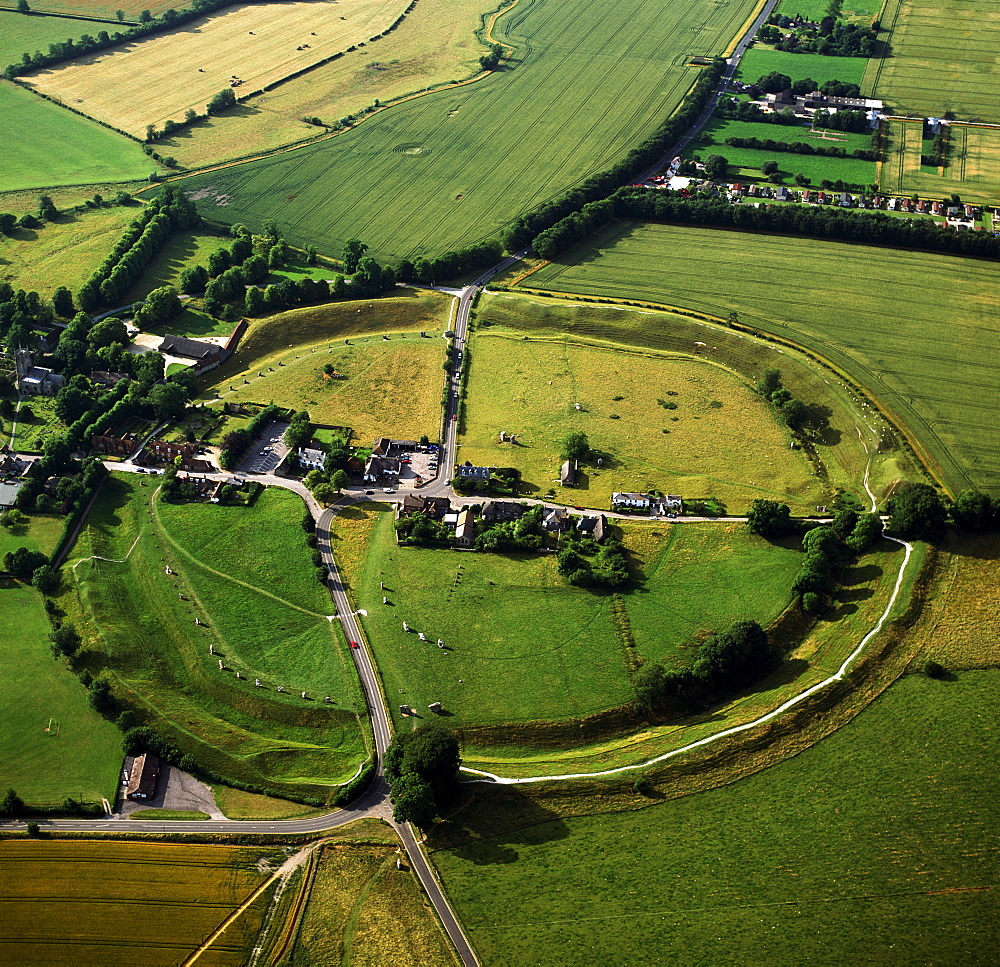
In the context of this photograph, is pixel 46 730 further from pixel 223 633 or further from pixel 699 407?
pixel 699 407

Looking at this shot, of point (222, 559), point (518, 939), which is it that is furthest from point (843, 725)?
point (222, 559)

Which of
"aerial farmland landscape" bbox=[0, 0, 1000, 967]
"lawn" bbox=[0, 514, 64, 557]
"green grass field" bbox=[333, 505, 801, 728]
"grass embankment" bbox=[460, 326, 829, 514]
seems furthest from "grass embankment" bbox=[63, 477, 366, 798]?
"grass embankment" bbox=[460, 326, 829, 514]

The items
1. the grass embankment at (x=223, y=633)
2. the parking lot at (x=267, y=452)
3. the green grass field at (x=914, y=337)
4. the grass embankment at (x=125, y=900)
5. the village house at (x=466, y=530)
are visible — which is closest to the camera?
the grass embankment at (x=125, y=900)

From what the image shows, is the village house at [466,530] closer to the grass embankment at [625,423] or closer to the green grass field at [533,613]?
the green grass field at [533,613]

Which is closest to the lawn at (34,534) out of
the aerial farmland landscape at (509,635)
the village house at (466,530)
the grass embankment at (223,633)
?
the aerial farmland landscape at (509,635)

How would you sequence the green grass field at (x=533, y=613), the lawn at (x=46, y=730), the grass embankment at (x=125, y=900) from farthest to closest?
the green grass field at (x=533, y=613), the lawn at (x=46, y=730), the grass embankment at (x=125, y=900)

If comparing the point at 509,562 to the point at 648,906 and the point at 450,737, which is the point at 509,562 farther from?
the point at 648,906

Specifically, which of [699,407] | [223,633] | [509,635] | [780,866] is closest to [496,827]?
[509,635]
